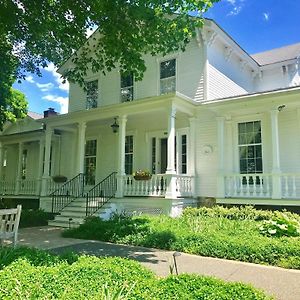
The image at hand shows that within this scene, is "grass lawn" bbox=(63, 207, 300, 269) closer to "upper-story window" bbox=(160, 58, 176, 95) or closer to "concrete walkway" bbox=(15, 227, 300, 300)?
"concrete walkway" bbox=(15, 227, 300, 300)

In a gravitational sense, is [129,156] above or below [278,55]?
below

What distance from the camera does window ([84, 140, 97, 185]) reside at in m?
17.0

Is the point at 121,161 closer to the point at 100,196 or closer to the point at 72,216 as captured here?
the point at 100,196

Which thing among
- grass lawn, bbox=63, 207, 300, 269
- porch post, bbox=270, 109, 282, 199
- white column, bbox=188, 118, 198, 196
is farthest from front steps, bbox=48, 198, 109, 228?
porch post, bbox=270, 109, 282, 199

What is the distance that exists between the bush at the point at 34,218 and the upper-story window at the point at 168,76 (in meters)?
7.55

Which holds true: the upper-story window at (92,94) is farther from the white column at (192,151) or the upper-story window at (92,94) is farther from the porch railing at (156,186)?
the white column at (192,151)

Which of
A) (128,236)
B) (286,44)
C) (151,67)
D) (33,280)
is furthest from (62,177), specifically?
(286,44)

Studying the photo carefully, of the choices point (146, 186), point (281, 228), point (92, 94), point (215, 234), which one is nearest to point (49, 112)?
point (92, 94)

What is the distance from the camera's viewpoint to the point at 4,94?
53.0ft

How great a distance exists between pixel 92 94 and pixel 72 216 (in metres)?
7.55

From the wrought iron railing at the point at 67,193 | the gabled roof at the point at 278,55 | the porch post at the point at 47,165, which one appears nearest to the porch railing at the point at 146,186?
the wrought iron railing at the point at 67,193

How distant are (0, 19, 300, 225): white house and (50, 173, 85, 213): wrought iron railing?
59 millimetres

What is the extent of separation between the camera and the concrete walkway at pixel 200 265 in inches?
199

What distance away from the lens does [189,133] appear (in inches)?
535
